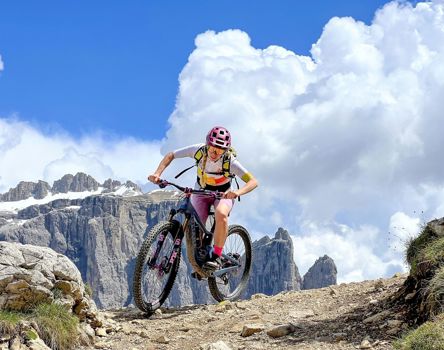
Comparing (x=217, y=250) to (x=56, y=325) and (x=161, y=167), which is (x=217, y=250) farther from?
(x=56, y=325)

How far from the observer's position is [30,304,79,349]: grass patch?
1038cm

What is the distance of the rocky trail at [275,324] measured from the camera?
10109 mm

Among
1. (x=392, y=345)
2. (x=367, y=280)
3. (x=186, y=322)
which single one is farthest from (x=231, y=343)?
(x=367, y=280)

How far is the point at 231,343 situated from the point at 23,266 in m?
4.02

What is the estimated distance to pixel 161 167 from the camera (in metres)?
13.1

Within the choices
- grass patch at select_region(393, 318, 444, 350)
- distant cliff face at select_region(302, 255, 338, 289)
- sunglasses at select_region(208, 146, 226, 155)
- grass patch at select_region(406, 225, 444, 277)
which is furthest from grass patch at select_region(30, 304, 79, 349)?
distant cliff face at select_region(302, 255, 338, 289)

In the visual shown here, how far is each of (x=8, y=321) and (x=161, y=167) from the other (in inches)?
178

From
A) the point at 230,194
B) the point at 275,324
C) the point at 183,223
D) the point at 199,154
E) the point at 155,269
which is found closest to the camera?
the point at 275,324

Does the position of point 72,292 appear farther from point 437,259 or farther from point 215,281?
point 437,259

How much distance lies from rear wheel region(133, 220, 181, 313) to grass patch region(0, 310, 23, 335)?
270cm

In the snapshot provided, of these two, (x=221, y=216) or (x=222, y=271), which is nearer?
(x=221, y=216)

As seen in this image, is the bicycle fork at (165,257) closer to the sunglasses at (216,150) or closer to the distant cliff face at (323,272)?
the sunglasses at (216,150)

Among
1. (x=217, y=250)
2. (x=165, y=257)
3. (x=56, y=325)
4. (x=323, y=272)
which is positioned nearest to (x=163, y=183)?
(x=165, y=257)

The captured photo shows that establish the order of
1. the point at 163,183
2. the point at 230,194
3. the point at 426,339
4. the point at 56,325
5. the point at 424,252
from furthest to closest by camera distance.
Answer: the point at 163,183
the point at 230,194
the point at 424,252
the point at 56,325
the point at 426,339
